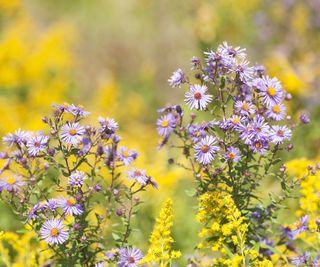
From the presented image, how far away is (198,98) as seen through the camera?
2.16m

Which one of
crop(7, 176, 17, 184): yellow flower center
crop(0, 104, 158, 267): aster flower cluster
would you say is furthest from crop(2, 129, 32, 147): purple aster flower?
crop(7, 176, 17, 184): yellow flower center

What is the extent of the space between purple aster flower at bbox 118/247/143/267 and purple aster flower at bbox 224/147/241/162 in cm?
44

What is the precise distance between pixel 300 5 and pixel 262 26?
20.2 inches

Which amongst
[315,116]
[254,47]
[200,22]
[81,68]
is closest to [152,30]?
[81,68]

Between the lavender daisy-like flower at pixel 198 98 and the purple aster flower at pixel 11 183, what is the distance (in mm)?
646

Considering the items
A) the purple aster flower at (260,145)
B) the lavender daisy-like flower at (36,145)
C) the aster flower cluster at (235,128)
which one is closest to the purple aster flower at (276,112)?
the aster flower cluster at (235,128)

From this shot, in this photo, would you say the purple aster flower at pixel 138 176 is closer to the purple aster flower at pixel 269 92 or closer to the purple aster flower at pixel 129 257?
the purple aster flower at pixel 129 257

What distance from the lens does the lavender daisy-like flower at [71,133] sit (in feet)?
6.97

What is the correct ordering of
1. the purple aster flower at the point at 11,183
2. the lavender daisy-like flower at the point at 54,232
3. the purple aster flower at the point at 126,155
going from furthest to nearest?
the purple aster flower at the point at 126,155
the purple aster flower at the point at 11,183
the lavender daisy-like flower at the point at 54,232

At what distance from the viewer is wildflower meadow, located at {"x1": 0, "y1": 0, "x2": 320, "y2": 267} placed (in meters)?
2.15

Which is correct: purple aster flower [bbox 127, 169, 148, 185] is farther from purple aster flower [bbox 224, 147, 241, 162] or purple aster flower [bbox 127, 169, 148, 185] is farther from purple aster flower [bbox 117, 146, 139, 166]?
purple aster flower [bbox 224, 147, 241, 162]

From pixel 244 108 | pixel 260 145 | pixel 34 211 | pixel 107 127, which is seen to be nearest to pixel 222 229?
pixel 260 145

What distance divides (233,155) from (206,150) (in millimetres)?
93

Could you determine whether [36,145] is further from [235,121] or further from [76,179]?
[235,121]
